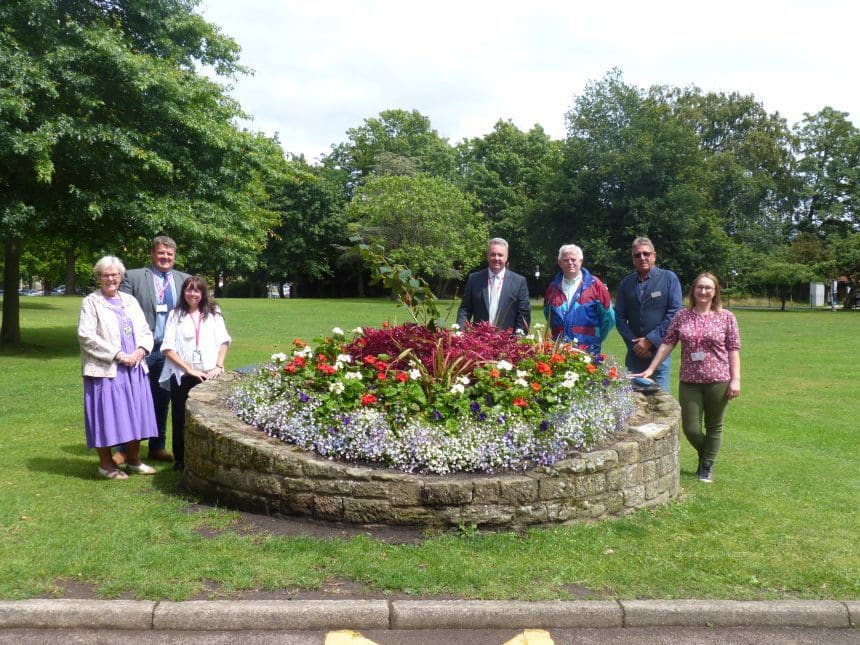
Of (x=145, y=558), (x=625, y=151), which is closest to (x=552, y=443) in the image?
(x=145, y=558)

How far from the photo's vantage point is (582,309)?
709 cm

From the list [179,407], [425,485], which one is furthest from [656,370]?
[179,407]

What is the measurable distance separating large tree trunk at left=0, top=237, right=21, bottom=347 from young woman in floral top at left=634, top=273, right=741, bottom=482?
16.6 meters

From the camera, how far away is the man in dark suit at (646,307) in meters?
7.14

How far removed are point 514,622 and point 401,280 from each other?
11.4ft

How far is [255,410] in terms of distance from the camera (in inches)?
234

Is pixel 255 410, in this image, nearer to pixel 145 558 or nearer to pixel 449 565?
pixel 145 558

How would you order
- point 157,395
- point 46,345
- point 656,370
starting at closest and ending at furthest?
point 157,395, point 656,370, point 46,345

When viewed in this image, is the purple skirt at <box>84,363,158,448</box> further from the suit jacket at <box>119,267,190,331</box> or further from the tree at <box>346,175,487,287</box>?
the tree at <box>346,175,487,287</box>

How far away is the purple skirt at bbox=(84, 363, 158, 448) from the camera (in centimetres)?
610

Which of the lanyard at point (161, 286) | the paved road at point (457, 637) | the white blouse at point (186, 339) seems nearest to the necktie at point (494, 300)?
the white blouse at point (186, 339)

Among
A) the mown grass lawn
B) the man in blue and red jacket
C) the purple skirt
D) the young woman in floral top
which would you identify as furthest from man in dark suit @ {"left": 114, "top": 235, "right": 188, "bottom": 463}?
the young woman in floral top

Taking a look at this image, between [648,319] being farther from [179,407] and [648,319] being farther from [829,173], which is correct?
[829,173]

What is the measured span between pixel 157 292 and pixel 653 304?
16.0ft
